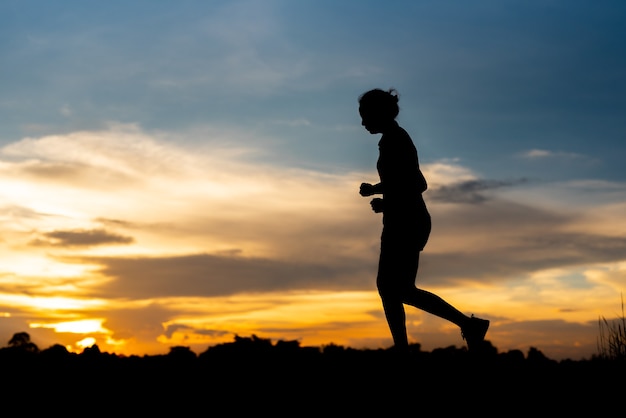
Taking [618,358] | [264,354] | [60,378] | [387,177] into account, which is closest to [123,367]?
[60,378]

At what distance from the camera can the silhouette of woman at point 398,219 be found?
6375mm

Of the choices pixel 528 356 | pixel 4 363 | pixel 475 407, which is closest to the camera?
pixel 475 407

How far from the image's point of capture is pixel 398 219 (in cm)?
636

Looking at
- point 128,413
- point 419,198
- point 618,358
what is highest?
point 419,198

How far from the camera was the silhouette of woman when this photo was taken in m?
6.38

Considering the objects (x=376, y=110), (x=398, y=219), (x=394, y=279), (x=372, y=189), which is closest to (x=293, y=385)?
(x=394, y=279)

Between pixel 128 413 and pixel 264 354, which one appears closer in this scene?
pixel 128 413

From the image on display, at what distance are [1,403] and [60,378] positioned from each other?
909 millimetres

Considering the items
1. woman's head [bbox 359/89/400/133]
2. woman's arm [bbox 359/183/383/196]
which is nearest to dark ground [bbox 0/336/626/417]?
woman's arm [bbox 359/183/383/196]

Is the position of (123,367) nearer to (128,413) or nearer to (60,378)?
(60,378)

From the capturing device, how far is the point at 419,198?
643cm

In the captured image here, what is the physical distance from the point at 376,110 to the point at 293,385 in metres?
2.57

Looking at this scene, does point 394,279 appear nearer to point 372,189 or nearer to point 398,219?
point 398,219

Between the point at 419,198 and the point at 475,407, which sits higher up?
the point at 419,198
